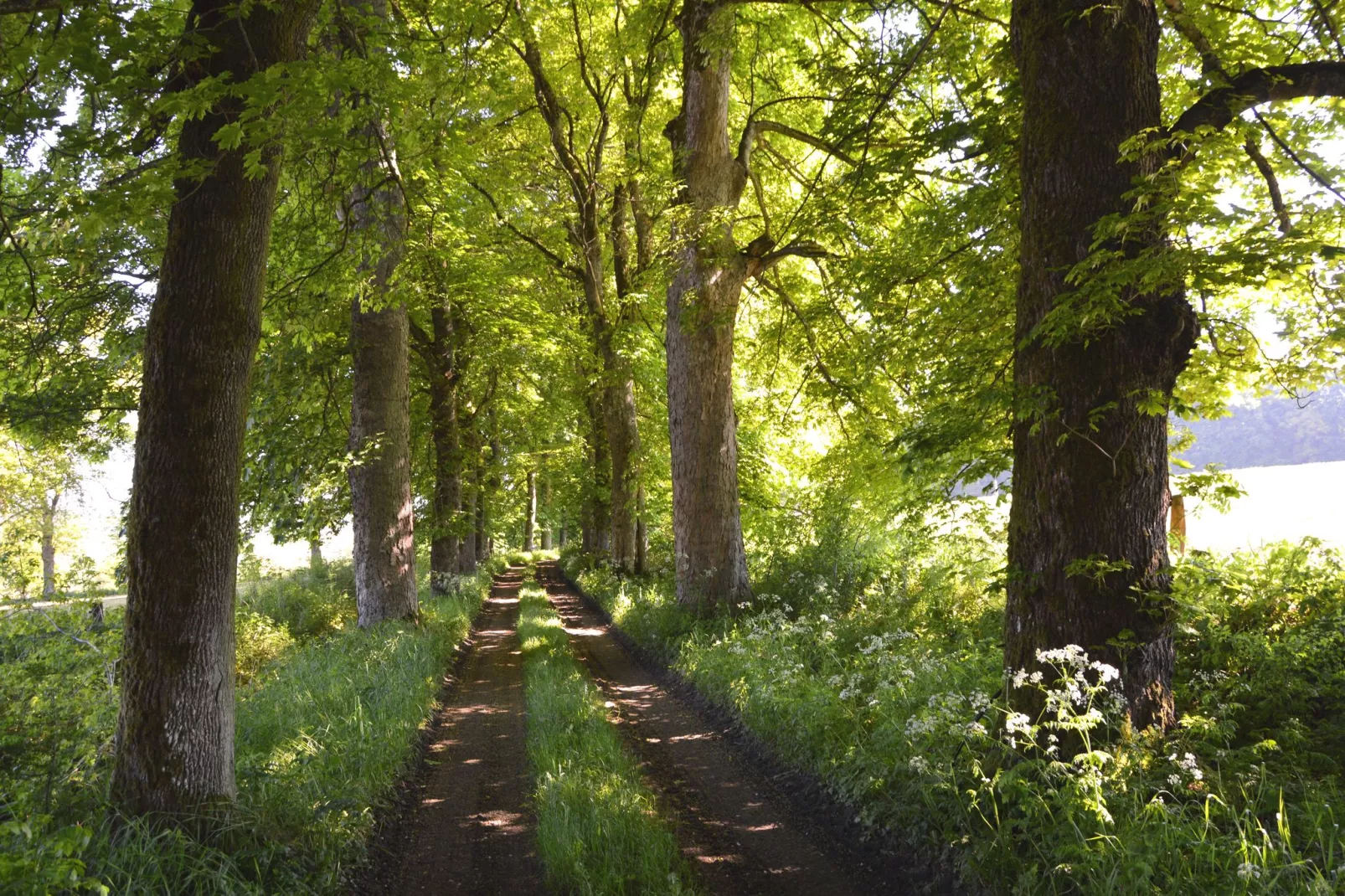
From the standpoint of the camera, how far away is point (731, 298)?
1157cm

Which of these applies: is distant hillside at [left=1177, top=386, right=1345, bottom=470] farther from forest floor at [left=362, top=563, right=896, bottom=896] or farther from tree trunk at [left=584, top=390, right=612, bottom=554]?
forest floor at [left=362, top=563, right=896, bottom=896]

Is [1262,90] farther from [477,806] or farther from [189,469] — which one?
[477,806]

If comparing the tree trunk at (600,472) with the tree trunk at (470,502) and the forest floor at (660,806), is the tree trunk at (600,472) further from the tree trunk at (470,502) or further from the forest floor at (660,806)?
the forest floor at (660,806)

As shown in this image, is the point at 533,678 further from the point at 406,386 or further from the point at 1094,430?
the point at 1094,430

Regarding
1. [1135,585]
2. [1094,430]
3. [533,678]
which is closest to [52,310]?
[533,678]

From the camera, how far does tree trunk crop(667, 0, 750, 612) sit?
11398 mm

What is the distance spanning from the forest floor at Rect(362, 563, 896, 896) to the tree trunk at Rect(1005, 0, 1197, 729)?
1965 mm

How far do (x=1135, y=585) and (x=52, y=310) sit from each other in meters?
9.23

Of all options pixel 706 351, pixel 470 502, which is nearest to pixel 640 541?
pixel 470 502

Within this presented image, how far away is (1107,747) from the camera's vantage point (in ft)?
14.1

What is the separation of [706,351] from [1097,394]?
757 centimetres

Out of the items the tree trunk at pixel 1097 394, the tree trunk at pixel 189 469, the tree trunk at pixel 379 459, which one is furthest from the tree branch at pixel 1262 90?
the tree trunk at pixel 379 459

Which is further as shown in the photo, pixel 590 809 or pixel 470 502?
pixel 470 502

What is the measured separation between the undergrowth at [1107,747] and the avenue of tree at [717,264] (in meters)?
0.46
